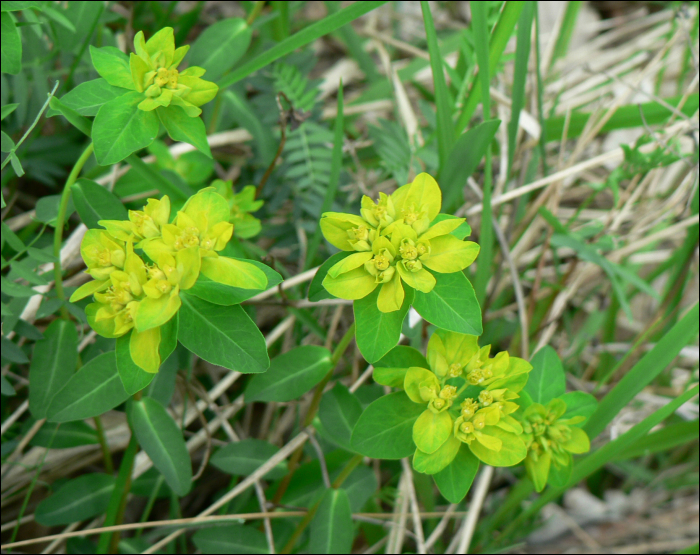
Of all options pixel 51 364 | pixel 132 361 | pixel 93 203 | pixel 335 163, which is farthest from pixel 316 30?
pixel 51 364

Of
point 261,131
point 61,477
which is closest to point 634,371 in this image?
point 261,131

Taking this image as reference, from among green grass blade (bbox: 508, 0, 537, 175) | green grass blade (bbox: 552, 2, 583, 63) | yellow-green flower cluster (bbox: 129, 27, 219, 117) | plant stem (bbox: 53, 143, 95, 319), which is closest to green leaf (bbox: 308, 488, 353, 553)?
plant stem (bbox: 53, 143, 95, 319)

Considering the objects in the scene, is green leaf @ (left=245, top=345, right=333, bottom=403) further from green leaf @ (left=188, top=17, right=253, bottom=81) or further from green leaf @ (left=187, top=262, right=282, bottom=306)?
green leaf @ (left=188, top=17, right=253, bottom=81)

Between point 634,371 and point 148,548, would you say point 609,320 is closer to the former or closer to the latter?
point 634,371

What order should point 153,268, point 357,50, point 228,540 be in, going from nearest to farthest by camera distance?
point 153,268 < point 228,540 < point 357,50

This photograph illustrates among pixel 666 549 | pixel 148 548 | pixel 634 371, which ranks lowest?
pixel 666 549

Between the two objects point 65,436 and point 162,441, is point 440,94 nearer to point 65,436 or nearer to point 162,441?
point 162,441

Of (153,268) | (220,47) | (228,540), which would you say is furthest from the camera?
(220,47)
